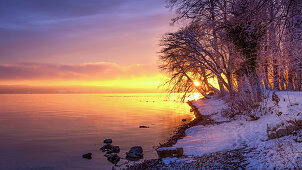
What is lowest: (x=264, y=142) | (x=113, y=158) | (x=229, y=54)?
(x=113, y=158)

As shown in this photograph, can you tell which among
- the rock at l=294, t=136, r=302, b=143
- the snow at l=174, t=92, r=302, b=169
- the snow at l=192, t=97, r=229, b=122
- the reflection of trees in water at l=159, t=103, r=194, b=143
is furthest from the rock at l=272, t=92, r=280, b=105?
the reflection of trees in water at l=159, t=103, r=194, b=143

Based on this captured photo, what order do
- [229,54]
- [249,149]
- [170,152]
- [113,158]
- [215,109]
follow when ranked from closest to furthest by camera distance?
[249,149], [170,152], [113,158], [229,54], [215,109]

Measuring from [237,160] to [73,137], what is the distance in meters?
14.8

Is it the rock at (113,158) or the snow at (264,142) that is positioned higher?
the snow at (264,142)

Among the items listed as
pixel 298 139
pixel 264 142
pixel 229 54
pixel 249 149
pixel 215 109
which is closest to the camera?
pixel 298 139

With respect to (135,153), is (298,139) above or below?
above

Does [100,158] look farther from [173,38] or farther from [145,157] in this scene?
[173,38]

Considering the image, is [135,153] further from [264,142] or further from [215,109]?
[215,109]

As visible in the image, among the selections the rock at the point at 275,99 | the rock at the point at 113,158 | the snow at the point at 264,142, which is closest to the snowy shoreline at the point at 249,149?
the snow at the point at 264,142

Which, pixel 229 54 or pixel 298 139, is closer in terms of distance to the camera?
pixel 298 139

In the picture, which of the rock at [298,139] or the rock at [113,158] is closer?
the rock at [298,139]

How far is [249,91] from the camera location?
14992 millimetres

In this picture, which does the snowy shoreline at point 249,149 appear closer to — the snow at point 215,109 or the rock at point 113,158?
the rock at point 113,158

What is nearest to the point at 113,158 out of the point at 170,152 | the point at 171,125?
the point at 170,152
